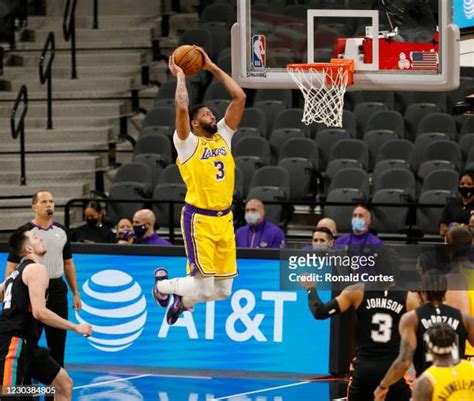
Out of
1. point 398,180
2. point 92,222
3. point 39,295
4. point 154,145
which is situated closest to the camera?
point 39,295

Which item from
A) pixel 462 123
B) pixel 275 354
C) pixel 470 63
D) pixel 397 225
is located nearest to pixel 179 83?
pixel 470 63

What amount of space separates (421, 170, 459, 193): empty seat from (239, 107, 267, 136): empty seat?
9.45 ft

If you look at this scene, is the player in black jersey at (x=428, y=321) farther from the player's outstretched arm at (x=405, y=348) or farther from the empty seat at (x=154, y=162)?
the empty seat at (x=154, y=162)

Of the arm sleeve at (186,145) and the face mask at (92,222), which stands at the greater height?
Answer: the arm sleeve at (186,145)

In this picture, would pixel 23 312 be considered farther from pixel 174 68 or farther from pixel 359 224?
pixel 359 224

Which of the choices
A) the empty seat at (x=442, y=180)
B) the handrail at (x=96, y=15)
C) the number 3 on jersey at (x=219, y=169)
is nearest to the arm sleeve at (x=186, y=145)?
the number 3 on jersey at (x=219, y=169)

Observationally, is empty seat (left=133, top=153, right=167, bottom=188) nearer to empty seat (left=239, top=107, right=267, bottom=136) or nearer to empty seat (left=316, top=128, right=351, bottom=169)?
empty seat (left=239, top=107, right=267, bottom=136)

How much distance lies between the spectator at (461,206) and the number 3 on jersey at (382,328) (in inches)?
196

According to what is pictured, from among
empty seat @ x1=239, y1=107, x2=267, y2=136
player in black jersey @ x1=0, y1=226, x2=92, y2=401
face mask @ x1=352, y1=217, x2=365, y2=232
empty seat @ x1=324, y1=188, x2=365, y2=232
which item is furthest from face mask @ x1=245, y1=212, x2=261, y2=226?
player in black jersey @ x1=0, y1=226, x2=92, y2=401

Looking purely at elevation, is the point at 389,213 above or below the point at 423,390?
Result: above

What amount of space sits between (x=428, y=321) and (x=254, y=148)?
871 centimetres

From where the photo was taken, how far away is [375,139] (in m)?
17.7

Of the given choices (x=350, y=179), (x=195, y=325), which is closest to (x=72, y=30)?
(x=350, y=179)

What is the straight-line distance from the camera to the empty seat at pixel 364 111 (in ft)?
60.0
